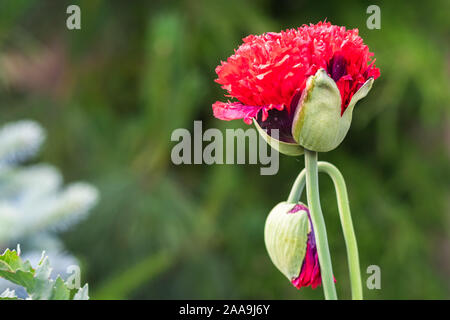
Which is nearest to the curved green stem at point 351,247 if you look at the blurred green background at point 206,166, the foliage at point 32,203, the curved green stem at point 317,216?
the curved green stem at point 317,216

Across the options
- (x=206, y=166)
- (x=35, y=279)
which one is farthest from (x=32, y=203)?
(x=206, y=166)

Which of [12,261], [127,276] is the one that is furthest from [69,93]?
[12,261]

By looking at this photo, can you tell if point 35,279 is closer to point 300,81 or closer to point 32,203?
point 300,81

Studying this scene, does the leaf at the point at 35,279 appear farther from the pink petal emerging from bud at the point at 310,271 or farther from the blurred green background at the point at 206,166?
the blurred green background at the point at 206,166

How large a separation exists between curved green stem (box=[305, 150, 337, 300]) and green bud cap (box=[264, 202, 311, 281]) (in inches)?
0.6

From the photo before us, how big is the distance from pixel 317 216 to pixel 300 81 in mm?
37

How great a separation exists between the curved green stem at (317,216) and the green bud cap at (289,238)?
0.02m

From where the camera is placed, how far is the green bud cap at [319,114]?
0.15 meters

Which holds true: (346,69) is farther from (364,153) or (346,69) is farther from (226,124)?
(364,153)

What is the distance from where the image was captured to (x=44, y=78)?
3.21 feet

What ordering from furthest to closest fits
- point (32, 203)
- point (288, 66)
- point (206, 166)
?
point (206, 166), point (32, 203), point (288, 66)

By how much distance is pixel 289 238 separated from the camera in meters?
0.17

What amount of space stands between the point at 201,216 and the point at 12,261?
638 mm
